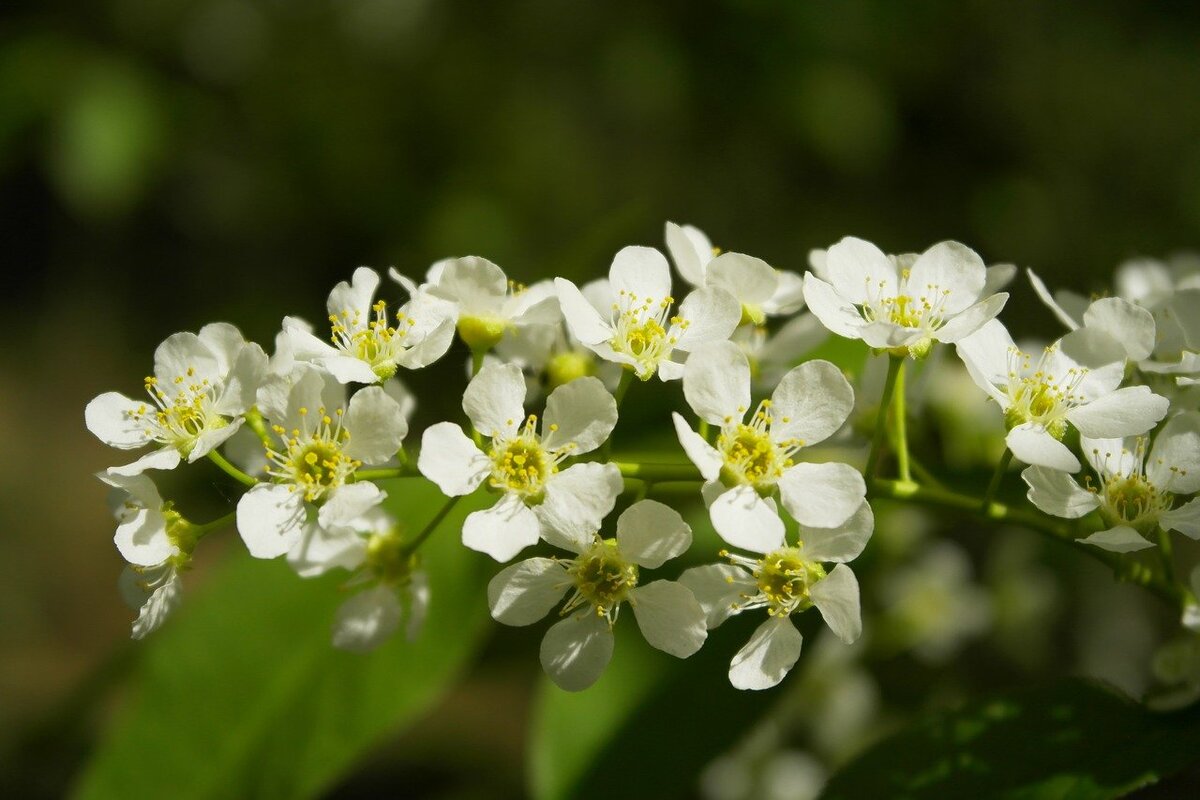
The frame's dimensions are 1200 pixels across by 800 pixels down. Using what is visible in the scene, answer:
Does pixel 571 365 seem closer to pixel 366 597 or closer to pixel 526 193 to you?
pixel 366 597

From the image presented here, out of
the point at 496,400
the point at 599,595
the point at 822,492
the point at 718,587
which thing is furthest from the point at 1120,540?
the point at 496,400

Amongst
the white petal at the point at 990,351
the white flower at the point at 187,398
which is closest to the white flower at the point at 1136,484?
the white petal at the point at 990,351

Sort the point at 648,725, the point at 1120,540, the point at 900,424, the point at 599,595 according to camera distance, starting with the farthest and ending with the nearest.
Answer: the point at 648,725 → the point at 900,424 → the point at 599,595 → the point at 1120,540

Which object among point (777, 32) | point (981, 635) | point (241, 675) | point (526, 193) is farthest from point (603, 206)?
point (241, 675)

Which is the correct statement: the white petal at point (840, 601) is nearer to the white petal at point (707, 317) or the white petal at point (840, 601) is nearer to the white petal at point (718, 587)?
the white petal at point (718, 587)

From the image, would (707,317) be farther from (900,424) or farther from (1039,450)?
(1039,450)
